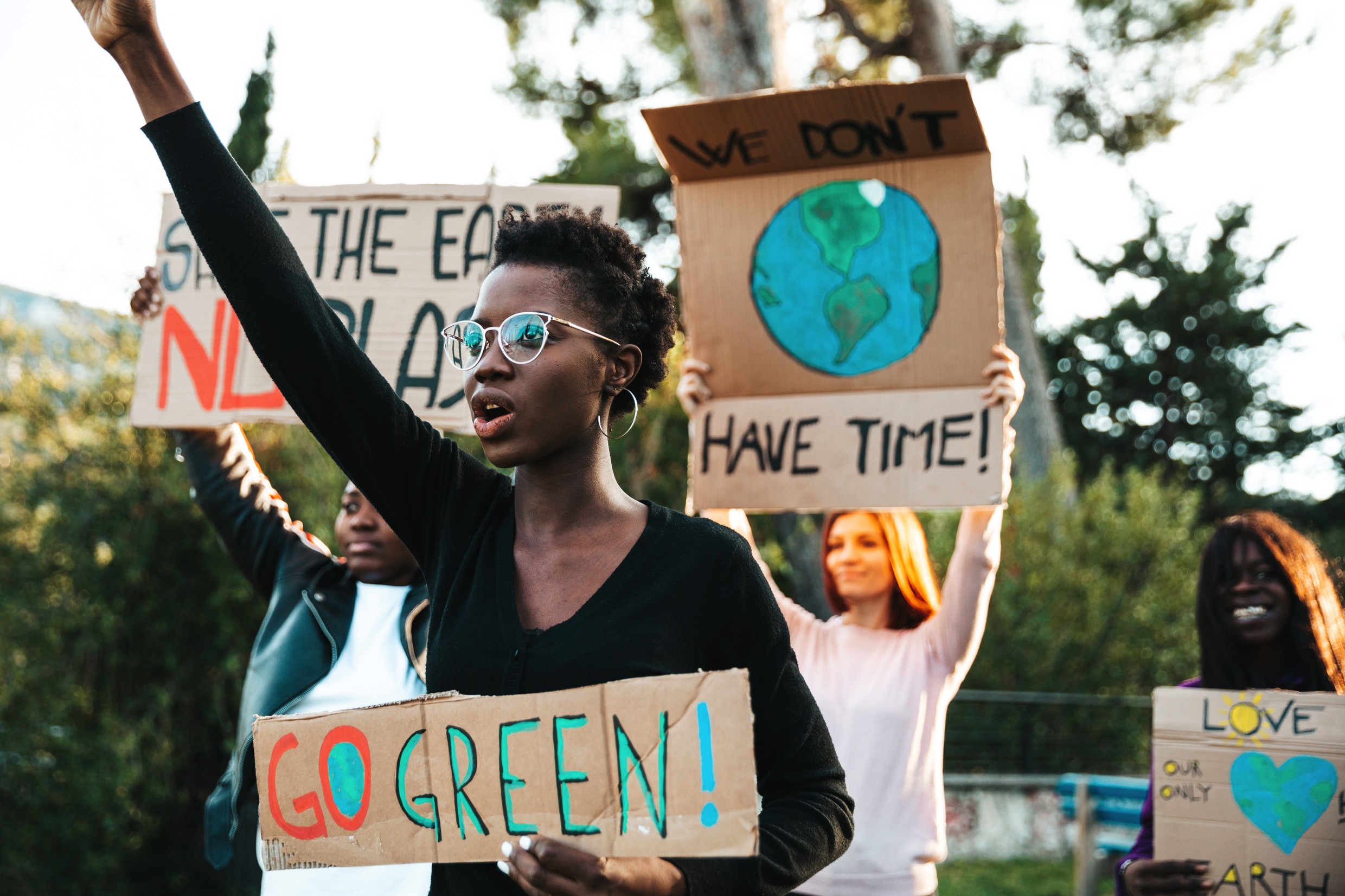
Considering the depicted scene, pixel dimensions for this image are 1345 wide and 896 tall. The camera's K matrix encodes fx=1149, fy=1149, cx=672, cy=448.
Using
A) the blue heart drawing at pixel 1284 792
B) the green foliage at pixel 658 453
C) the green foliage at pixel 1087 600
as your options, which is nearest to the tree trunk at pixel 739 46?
the green foliage at pixel 658 453

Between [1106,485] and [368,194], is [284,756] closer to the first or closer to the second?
[368,194]

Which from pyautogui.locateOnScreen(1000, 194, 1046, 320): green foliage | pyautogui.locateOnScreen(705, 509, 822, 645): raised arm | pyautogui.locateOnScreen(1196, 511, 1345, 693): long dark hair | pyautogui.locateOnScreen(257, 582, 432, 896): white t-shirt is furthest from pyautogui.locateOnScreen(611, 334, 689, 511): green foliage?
pyautogui.locateOnScreen(1000, 194, 1046, 320): green foliage

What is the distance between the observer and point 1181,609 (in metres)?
8.41

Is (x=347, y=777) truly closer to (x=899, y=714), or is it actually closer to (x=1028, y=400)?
(x=899, y=714)

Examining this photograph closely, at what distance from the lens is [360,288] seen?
3.20 meters

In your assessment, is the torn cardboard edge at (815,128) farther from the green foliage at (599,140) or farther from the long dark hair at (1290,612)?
the green foliage at (599,140)

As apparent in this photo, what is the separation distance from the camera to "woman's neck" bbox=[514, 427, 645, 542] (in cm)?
139

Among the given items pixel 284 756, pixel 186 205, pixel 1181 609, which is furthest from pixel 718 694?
pixel 1181 609

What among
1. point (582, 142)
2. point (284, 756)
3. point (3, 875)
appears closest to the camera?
point (284, 756)

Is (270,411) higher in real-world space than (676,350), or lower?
lower

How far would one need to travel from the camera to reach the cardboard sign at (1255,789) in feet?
7.91

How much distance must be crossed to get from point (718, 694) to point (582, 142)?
12.7 meters

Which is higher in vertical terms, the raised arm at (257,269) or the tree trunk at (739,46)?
the tree trunk at (739,46)

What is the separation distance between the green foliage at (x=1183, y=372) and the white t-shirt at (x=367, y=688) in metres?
17.5
